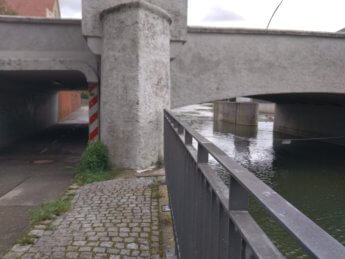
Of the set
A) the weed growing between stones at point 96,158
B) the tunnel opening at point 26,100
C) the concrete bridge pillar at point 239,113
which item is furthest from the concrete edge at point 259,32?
the concrete bridge pillar at point 239,113

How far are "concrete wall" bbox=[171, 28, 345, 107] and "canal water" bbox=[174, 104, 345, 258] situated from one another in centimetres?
254

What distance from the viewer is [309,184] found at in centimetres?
1073

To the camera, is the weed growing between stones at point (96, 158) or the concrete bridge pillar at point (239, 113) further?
the concrete bridge pillar at point (239, 113)

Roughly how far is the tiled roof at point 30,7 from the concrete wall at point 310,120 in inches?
997

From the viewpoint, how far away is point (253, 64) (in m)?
9.79

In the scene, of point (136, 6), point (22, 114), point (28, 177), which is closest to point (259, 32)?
point (136, 6)

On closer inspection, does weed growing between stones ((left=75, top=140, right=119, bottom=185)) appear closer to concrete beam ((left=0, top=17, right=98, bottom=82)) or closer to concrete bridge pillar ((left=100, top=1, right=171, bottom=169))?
concrete bridge pillar ((left=100, top=1, right=171, bottom=169))

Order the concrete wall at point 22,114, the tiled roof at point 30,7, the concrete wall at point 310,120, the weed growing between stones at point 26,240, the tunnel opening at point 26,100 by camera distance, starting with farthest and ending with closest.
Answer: the tiled roof at point 30,7 → the concrete wall at point 310,120 → the concrete wall at point 22,114 → the tunnel opening at point 26,100 → the weed growing between stones at point 26,240

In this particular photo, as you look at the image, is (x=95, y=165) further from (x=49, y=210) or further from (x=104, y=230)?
(x=104, y=230)

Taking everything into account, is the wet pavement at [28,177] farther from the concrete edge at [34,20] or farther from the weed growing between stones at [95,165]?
the concrete edge at [34,20]

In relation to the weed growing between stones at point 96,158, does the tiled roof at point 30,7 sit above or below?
above

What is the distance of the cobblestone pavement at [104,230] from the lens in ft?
11.3

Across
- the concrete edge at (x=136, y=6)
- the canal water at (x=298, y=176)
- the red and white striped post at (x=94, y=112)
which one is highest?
the concrete edge at (x=136, y=6)

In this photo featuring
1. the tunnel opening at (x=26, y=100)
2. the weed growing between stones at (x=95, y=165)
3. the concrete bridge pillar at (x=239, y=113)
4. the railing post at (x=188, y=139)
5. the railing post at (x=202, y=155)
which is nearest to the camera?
the railing post at (x=202, y=155)
